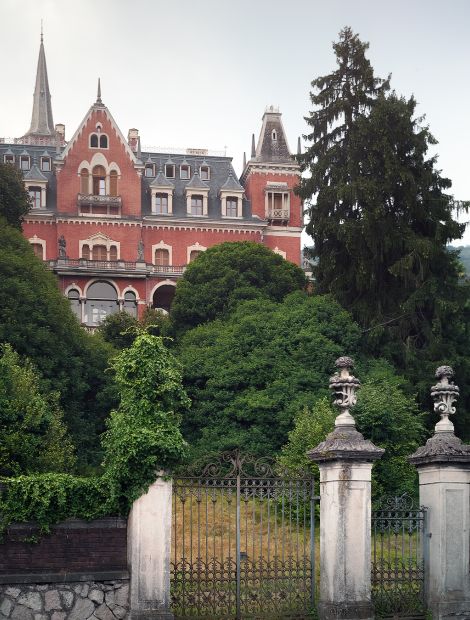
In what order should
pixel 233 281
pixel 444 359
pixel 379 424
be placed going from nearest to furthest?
1. pixel 379 424
2. pixel 444 359
3. pixel 233 281

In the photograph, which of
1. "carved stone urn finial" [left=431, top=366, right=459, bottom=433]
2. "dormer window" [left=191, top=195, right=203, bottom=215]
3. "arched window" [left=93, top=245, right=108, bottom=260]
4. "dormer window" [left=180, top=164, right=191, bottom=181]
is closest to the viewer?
"carved stone urn finial" [left=431, top=366, right=459, bottom=433]

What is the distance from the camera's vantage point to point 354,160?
45062mm

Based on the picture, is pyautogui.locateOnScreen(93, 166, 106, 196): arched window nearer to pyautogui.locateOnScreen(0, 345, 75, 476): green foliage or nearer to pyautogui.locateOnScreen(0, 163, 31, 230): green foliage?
pyautogui.locateOnScreen(0, 163, 31, 230): green foliage

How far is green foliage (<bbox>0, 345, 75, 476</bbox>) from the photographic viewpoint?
99.0 ft

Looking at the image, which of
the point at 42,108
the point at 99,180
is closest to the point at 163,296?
the point at 99,180

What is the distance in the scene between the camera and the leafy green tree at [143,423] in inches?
659

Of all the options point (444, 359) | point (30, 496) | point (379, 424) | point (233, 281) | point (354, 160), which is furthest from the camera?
point (233, 281)

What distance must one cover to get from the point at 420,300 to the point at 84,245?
29.5m

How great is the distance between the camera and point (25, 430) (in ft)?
109

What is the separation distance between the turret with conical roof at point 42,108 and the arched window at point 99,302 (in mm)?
24292

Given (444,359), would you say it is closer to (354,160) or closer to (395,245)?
(395,245)

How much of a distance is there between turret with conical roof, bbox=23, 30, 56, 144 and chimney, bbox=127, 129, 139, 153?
1287 centimetres

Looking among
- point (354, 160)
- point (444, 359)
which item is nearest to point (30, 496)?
point (444, 359)

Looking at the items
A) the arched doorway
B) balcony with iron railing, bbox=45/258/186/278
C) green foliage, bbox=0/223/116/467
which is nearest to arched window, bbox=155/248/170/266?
balcony with iron railing, bbox=45/258/186/278
